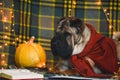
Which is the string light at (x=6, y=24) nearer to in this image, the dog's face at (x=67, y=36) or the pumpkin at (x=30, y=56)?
the pumpkin at (x=30, y=56)

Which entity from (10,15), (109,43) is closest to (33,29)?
(10,15)

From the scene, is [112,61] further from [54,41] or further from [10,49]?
[10,49]

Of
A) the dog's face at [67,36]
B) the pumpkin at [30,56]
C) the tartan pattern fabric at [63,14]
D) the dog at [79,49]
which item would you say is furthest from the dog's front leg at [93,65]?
the tartan pattern fabric at [63,14]

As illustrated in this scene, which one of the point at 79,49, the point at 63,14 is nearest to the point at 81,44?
the point at 79,49

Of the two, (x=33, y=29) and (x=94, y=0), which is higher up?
(x=94, y=0)

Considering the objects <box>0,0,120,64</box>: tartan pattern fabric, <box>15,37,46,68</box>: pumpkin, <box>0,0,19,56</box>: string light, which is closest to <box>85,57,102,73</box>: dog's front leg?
<box>15,37,46,68</box>: pumpkin

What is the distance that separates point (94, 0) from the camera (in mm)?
2172

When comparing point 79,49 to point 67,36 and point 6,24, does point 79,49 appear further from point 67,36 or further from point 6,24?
point 6,24

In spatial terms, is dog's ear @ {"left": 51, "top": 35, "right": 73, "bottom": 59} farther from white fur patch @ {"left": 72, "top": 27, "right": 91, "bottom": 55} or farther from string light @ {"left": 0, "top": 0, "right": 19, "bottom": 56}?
string light @ {"left": 0, "top": 0, "right": 19, "bottom": 56}

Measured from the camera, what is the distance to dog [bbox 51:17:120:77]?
1689 mm

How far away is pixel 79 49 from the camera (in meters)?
1.75

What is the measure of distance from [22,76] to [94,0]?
904 mm

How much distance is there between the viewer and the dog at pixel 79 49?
1.69 meters

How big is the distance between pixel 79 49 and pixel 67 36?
10 centimetres
